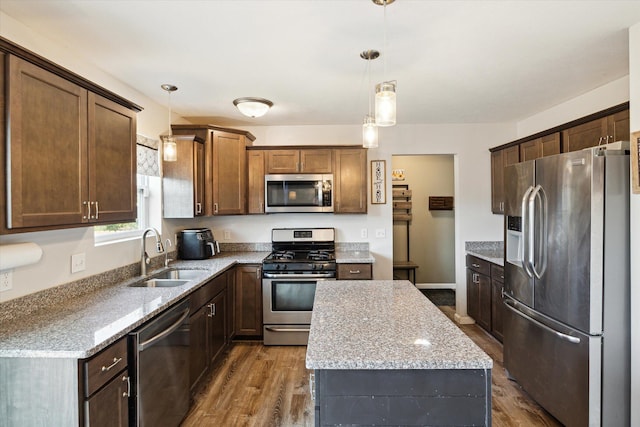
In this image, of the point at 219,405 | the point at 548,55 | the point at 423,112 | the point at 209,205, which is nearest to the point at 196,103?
the point at 209,205

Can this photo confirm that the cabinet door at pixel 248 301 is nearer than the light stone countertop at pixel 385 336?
No

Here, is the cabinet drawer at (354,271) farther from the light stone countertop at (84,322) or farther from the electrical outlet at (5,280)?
the electrical outlet at (5,280)

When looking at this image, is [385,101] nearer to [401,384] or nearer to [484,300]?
[401,384]

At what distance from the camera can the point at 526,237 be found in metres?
2.35

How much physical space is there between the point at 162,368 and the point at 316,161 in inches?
101

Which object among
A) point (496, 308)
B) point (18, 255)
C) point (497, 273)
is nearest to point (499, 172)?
point (497, 273)

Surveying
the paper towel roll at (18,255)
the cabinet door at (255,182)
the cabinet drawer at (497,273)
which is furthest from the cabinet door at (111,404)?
the cabinet drawer at (497,273)

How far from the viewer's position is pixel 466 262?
13.3ft

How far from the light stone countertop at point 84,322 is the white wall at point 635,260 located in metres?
2.63

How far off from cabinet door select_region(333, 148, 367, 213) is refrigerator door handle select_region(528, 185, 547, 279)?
1.79 metres

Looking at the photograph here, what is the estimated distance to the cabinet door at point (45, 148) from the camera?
140cm

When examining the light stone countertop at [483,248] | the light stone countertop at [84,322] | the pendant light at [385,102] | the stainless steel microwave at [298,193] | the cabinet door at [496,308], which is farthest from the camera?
the light stone countertop at [483,248]

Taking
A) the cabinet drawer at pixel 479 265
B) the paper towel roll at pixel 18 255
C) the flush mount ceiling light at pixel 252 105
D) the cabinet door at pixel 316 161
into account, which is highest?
the flush mount ceiling light at pixel 252 105

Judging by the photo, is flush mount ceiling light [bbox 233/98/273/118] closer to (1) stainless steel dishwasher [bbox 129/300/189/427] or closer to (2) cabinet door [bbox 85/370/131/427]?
(1) stainless steel dishwasher [bbox 129/300/189/427]
